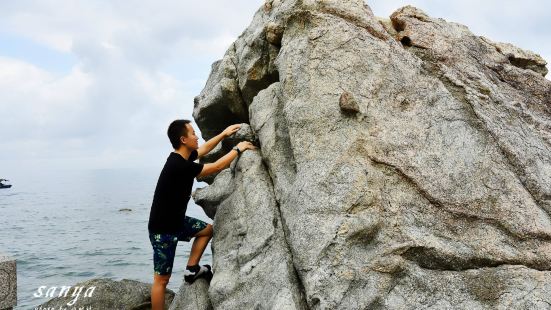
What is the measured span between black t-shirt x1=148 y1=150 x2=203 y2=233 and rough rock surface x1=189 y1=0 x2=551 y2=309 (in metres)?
1.21

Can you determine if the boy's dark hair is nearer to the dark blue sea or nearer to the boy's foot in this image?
the boy's foot

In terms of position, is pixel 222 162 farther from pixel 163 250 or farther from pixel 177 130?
pixel 163 250

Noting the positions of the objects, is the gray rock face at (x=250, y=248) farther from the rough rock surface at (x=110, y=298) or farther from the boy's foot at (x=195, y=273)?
the rough rock surface at (x=110, y=298)

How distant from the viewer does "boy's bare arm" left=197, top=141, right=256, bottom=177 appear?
11181 millimetres

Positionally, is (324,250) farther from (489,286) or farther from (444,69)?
(444,69)

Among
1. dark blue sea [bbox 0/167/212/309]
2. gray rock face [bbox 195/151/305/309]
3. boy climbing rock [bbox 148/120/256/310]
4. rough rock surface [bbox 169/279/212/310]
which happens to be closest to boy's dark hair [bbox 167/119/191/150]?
boy climbing rock [bbox 148/120/256/310]

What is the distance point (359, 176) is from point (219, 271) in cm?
421

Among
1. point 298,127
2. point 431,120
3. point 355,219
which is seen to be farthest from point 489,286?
point 298,127

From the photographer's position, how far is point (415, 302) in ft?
25.7

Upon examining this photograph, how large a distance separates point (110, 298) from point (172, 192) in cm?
533

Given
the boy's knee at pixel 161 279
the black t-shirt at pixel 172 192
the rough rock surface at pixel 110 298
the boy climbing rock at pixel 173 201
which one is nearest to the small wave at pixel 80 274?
the rough rock surface at pixel 110 298

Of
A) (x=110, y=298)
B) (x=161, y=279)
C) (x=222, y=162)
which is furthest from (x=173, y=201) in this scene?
(x=110, y=298)

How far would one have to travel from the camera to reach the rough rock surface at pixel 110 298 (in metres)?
13.8

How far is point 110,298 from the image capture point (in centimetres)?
1400
